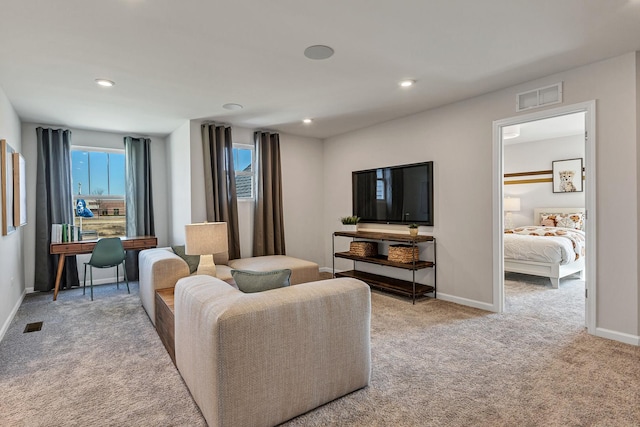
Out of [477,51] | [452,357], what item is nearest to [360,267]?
[452,357]

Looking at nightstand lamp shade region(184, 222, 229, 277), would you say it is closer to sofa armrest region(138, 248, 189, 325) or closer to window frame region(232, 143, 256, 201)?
sofa armrest region(138, 248, 189, 325)

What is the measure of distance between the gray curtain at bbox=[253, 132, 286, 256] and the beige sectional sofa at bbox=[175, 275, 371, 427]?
122 inches

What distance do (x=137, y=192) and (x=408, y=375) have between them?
4.96 metres

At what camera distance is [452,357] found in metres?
2.66

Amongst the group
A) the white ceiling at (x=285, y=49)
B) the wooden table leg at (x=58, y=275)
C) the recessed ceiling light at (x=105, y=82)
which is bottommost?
the wooden table leg at (x=58, y=275)

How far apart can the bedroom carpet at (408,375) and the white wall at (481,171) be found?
18.3 inches

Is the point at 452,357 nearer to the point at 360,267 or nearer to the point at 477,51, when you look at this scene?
the point at 477,51

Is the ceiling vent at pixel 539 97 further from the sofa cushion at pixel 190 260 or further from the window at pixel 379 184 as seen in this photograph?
the sofa cushion at pixel 190 260

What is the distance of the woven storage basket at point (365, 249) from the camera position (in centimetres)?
496

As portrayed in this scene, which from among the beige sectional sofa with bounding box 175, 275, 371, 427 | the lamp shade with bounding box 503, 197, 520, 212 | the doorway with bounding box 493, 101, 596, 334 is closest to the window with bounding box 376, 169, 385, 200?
the doorway with bounding box 493, 101, 596, 334

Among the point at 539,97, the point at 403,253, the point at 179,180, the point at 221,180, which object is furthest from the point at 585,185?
the point at 179,180

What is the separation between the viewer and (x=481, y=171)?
3.87m

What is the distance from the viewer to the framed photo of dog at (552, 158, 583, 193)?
6480 mm

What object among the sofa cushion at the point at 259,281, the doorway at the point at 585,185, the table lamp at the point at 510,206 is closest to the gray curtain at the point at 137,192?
the sofa cushion at the point at 259,281
